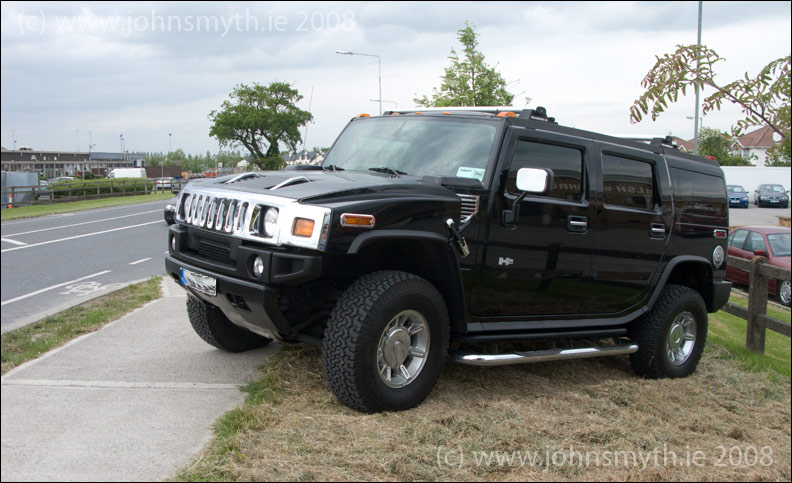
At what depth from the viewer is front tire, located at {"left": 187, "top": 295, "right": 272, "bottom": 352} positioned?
533 cm

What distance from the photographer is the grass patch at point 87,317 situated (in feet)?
16.2

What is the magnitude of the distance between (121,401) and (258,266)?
112cm

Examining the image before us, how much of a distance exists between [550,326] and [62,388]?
3.31m

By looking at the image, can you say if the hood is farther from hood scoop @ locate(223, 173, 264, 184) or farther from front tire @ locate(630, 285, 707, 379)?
front tire @ locate(630, 285, 707, 379)

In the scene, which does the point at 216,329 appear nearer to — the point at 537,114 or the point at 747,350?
the point at 537,114

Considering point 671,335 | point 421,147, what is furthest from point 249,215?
point 671,335

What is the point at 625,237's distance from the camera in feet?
17.9

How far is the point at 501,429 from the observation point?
393 centimetres

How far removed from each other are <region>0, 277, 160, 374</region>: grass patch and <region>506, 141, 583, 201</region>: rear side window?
3.31 m

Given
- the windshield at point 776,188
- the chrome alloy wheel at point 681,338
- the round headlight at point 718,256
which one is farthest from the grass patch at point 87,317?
the round headlight at point 718,256

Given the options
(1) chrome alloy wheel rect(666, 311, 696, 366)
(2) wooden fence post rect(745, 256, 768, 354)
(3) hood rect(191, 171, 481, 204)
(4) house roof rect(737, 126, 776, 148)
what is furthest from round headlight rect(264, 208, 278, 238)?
(2) wooden fence post rect(745, 256, 768, 354)

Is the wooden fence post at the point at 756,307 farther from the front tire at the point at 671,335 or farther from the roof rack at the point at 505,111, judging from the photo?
the roof rack at the point at 505,111

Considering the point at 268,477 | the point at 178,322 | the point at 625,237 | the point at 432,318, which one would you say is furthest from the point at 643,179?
the point at 178,322

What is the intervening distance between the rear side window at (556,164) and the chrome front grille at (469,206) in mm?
343
